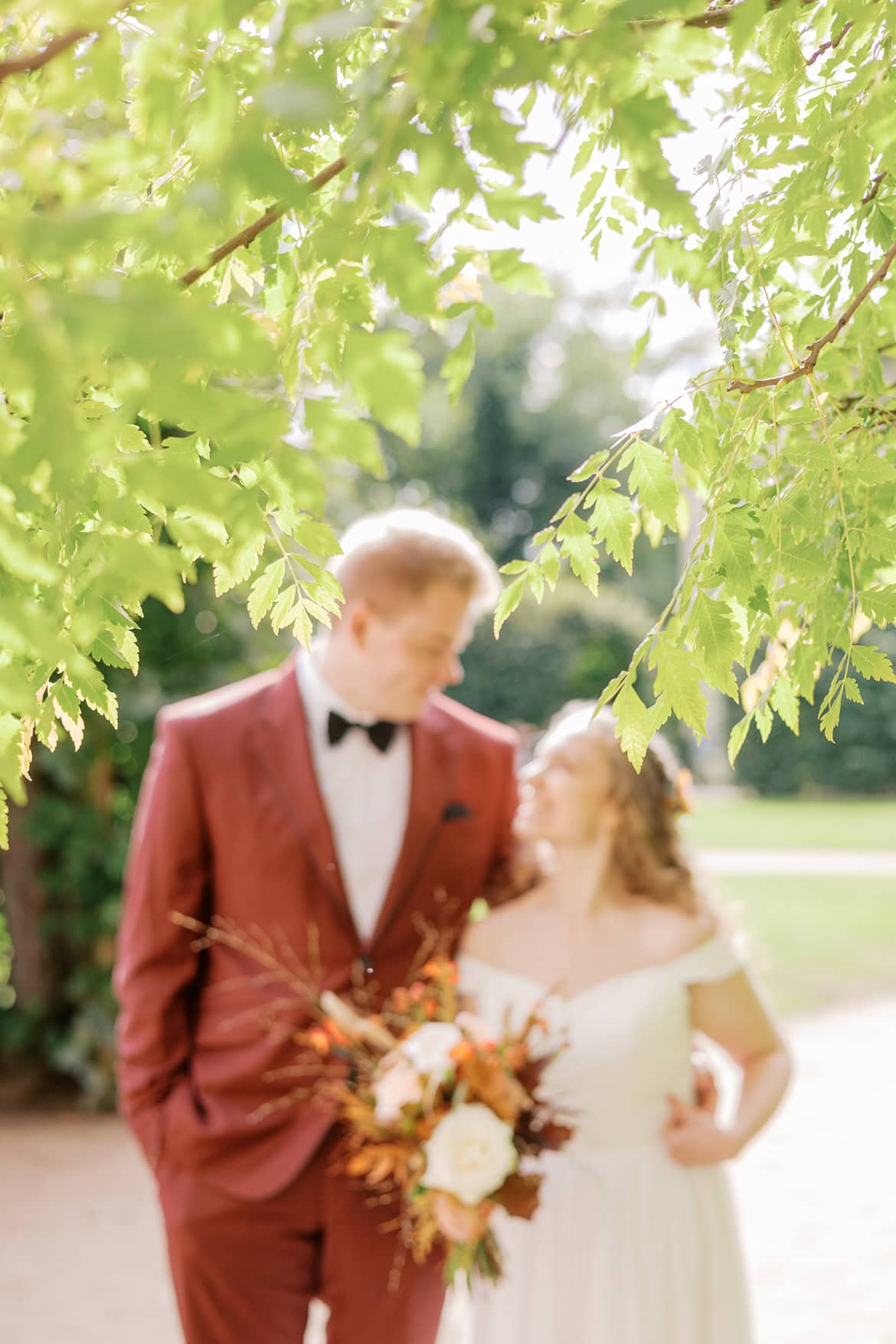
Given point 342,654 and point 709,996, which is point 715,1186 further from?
point 342,654

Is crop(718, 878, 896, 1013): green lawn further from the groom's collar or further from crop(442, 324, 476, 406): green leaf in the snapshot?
crop(442, 324, 476, 406): green leaf

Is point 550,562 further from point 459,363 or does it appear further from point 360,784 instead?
point 360,784

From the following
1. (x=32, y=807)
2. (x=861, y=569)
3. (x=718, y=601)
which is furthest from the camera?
(x=32, y=807)

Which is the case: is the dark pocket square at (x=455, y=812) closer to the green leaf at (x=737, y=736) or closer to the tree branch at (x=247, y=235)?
the green leaf at (x=737, y=736)

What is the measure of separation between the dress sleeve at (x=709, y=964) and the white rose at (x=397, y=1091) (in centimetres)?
83

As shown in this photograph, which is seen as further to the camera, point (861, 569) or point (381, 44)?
point (861, 569)

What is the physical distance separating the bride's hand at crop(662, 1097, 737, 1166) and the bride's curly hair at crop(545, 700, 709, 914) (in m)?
0.47

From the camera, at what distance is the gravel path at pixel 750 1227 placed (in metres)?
4.36

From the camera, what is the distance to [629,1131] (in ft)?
9.62

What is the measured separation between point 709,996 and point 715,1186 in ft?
1.45

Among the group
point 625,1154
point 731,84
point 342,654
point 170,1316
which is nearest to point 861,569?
point 731,84

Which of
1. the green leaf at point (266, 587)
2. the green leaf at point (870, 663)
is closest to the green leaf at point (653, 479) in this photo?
the green leaf at point (870, 663)

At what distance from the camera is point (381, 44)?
142 centimetres

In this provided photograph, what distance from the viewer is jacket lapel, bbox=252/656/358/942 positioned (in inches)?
111
